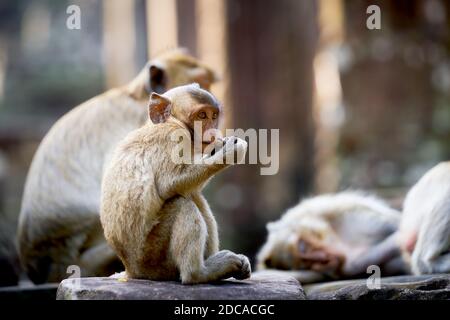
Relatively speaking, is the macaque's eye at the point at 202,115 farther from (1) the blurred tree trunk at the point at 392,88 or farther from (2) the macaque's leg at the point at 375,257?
(1) the blurred tree trunk at the point at 392,88

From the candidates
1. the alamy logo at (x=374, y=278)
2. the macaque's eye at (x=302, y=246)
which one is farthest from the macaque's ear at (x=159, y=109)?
the macaque's eye at (x=302, y=246)

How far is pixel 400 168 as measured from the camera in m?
14.4

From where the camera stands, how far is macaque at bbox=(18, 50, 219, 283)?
675 centimetres

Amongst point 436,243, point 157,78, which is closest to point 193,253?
point 436,243

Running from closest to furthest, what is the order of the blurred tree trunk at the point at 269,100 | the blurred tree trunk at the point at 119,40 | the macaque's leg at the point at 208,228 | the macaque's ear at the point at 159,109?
1. the macaque's ear at the point at 159,109
2. the macaque's leg at the point at 208,228
3. the blurred tree trunk at the point at 269,100
4. the blurred tree trunk at the point at 119,40

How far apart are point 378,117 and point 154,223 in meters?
10.7

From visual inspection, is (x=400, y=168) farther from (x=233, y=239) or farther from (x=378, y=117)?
(x=233, y=239)

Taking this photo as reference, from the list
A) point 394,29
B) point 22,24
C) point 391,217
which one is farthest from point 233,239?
point 22,24

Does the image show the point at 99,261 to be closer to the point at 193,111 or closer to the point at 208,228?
the point at 208,228

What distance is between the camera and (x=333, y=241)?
292 inches

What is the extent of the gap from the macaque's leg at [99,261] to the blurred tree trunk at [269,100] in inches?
287

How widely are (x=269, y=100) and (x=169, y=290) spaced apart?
10113 mm

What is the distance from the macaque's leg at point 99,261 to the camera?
6.51m

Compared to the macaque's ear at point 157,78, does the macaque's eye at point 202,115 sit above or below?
below
